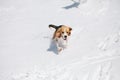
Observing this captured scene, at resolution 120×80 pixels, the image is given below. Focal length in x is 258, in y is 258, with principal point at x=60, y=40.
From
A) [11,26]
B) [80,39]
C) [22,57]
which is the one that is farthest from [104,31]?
[11,26]

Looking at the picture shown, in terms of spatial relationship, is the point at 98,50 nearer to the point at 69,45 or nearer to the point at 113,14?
the point at 69,45

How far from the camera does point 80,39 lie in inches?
433

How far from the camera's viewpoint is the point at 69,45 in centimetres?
1073

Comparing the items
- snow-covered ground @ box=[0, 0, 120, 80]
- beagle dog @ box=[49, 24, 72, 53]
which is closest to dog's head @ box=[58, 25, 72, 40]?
beagle dog @ box=[49, 24, 72, 53]

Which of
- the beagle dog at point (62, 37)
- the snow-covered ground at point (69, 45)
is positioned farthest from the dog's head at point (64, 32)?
the snow-covered ground at point (69, 45)

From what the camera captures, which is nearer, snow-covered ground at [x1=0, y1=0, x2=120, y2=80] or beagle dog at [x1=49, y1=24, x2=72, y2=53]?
snow-covered ground at [x1=0, y1=0, x2=120, y2=80]

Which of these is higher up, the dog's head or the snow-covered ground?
the dog's head

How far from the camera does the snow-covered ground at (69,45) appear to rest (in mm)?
8672

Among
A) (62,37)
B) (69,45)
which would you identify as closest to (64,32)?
(62,37)

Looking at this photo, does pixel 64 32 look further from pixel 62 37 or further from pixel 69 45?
pixel 69 45

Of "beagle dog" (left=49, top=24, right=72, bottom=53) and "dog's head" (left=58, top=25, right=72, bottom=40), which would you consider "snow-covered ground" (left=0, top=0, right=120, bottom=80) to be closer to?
"beagle dog" (left=49, top=24, right=72, bottom=53)

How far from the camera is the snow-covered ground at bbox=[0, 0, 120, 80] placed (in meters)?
8.67

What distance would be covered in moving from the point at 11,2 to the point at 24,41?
7118 millimetres

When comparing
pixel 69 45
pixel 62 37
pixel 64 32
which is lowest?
pixel 69 45
